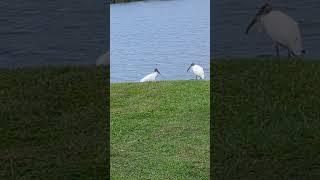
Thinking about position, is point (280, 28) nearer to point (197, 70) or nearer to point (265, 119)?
point (265, 119)

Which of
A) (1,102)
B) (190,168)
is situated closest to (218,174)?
(190,168)

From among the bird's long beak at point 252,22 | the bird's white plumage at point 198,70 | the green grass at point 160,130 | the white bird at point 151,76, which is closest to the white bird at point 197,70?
the bird's white plumage at point 198,70

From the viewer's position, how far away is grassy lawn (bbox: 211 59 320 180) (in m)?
2.95

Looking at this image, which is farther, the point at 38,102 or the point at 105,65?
the point at 38,102

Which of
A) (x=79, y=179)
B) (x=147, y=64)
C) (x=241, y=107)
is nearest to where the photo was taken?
(x=79, y=179)

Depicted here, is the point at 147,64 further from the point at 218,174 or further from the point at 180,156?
the point at 218,174

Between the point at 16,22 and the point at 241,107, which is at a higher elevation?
the point at 16,22

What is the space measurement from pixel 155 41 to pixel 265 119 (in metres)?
1.42

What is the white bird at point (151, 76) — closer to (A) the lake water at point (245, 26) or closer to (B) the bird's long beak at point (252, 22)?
(A) the lake water at point (245, 26)

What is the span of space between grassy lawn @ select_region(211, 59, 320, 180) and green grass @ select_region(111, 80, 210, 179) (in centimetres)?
20

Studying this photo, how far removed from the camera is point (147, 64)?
177 inches

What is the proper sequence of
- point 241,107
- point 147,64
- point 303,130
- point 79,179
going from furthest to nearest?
point 147,64 < point 241,107 < point 303,130 < point 79,179

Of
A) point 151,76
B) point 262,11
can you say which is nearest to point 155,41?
point 151,76

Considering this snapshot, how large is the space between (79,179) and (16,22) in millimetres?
977
